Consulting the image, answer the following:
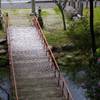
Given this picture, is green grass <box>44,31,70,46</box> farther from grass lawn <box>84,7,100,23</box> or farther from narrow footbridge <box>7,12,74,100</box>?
grass lawn <box>84,7,100,23</box>

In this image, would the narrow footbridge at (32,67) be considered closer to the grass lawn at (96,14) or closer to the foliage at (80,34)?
the foliage at (80,34)

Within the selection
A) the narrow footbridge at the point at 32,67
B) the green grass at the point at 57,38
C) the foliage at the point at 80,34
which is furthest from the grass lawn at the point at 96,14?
the narrow footbridge at the point at 32,67

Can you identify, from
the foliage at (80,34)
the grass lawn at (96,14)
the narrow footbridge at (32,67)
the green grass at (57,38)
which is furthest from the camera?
the grass lawn at (96,14)

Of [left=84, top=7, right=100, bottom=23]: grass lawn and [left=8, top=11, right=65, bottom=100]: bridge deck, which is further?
[left=84, top=7, right=100, bottom=23]: grass lawn

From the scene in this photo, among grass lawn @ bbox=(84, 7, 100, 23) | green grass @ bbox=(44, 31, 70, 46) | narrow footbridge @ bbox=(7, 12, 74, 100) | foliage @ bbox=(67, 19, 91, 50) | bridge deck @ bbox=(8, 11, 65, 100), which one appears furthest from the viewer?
grass lawn @ bbox=(84, 7, 100, 23)

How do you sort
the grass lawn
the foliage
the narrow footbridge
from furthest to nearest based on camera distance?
the grass lawn, the foliage, the narrow footbridge

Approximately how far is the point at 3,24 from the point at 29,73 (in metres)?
11.1

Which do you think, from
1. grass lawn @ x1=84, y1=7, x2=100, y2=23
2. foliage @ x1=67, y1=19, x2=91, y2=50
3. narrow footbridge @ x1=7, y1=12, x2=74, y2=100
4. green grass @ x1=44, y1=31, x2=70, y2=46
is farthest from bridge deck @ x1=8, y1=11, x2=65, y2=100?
grass lawn @ x1=84, y1=7, x2=100, y2=23

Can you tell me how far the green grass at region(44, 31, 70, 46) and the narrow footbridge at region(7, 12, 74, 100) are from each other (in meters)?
0.99

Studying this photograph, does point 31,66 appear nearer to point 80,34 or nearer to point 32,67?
point 32,67

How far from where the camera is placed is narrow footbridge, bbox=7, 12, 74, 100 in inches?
897

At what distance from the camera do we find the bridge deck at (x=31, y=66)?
22.9m

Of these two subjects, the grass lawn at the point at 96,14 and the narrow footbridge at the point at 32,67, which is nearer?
the narrow footbridge at the point at 32,67

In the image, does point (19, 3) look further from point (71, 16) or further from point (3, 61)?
point (3, 61)
